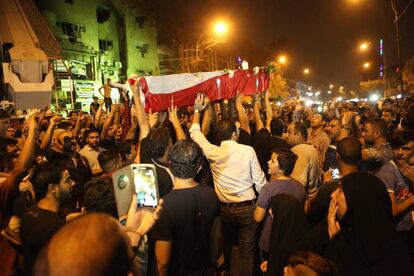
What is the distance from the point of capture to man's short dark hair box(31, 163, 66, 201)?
344cm

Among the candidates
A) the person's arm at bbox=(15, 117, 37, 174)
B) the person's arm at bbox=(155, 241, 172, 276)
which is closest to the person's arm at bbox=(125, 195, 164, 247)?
the person's arm at bbox=(155, 241, 172, 276)

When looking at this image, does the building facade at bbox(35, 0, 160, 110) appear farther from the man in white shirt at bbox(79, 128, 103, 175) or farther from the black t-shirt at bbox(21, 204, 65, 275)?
the black t-shirt at bbox(21, 204, 65, 275)

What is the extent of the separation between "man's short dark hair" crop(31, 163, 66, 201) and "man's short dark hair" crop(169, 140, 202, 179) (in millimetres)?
1166

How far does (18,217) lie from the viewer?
3615 mm

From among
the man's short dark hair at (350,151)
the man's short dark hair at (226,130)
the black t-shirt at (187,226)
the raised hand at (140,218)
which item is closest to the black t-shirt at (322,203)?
the man's short dark hair at (350,151)

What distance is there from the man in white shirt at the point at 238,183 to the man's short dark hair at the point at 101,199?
6.64 ft

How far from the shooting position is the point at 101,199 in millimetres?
3162

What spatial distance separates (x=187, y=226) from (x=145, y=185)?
0.79 meters

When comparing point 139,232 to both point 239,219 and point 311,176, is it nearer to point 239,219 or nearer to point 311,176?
point 239,219

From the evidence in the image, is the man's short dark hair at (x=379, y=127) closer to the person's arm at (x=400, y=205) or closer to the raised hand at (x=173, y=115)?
the person's arm at (x=400, y=205)

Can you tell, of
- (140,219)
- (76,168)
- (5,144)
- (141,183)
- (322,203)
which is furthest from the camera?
(76,168)

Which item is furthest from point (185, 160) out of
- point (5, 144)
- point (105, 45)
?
point (105, 45)

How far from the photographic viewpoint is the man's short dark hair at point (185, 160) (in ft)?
11.4

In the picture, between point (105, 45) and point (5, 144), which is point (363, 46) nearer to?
point (105, 45)
